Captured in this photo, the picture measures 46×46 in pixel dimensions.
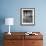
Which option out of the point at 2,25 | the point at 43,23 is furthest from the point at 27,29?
the point at 2,25

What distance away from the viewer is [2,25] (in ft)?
14.9

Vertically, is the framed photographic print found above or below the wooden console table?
above

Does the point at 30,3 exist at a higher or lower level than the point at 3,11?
higher

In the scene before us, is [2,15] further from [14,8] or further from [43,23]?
[43,23]

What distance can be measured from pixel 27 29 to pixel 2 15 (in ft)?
3.29

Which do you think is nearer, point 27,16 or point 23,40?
point 23,40

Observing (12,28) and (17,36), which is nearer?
(17,36)

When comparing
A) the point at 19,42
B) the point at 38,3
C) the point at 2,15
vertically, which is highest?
the point at 38,3

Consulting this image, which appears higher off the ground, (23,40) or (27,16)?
(27,16)

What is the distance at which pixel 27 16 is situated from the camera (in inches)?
177

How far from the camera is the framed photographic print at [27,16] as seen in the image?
14.7ft

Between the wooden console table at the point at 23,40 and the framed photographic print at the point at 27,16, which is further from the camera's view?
the framed photographic print at the point at 27,16

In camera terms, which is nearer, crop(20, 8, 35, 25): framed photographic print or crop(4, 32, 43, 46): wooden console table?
crop(4, 32, 43, 46): wooden console table

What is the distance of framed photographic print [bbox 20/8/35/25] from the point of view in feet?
14.7
